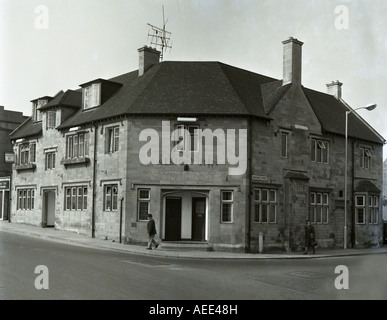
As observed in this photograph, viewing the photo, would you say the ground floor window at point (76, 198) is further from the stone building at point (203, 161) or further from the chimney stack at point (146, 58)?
the chimney stack at point (146, 58)

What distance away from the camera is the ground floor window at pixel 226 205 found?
84.2 ft

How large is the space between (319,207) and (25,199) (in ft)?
72.7

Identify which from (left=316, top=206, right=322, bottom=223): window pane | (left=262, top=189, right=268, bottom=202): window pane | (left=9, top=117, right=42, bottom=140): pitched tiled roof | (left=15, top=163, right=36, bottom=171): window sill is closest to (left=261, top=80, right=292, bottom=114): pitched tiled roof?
(left=262, top=189, right=268, bottom=202): window pane

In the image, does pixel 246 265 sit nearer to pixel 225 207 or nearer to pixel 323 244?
pixel 225 207

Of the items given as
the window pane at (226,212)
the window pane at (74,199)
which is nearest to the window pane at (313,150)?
the window pane at (226,212)

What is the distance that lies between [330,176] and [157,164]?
41.7 ft

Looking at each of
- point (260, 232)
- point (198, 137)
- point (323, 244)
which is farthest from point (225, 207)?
point (323, 244)

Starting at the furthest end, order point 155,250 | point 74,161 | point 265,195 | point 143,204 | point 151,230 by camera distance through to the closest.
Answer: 1. point 74,161
2. point 265,195
3. point 143,204
4. point 151,230
5. point 155,250

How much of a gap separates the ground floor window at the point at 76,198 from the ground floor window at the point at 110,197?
7.71ft

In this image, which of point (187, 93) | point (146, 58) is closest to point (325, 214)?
point (187, 93)

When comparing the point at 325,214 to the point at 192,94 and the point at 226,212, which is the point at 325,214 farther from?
the point at 192,94

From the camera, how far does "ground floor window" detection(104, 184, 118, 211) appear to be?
2717 cm

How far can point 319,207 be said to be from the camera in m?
30.9

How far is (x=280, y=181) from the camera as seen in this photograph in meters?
27.9
